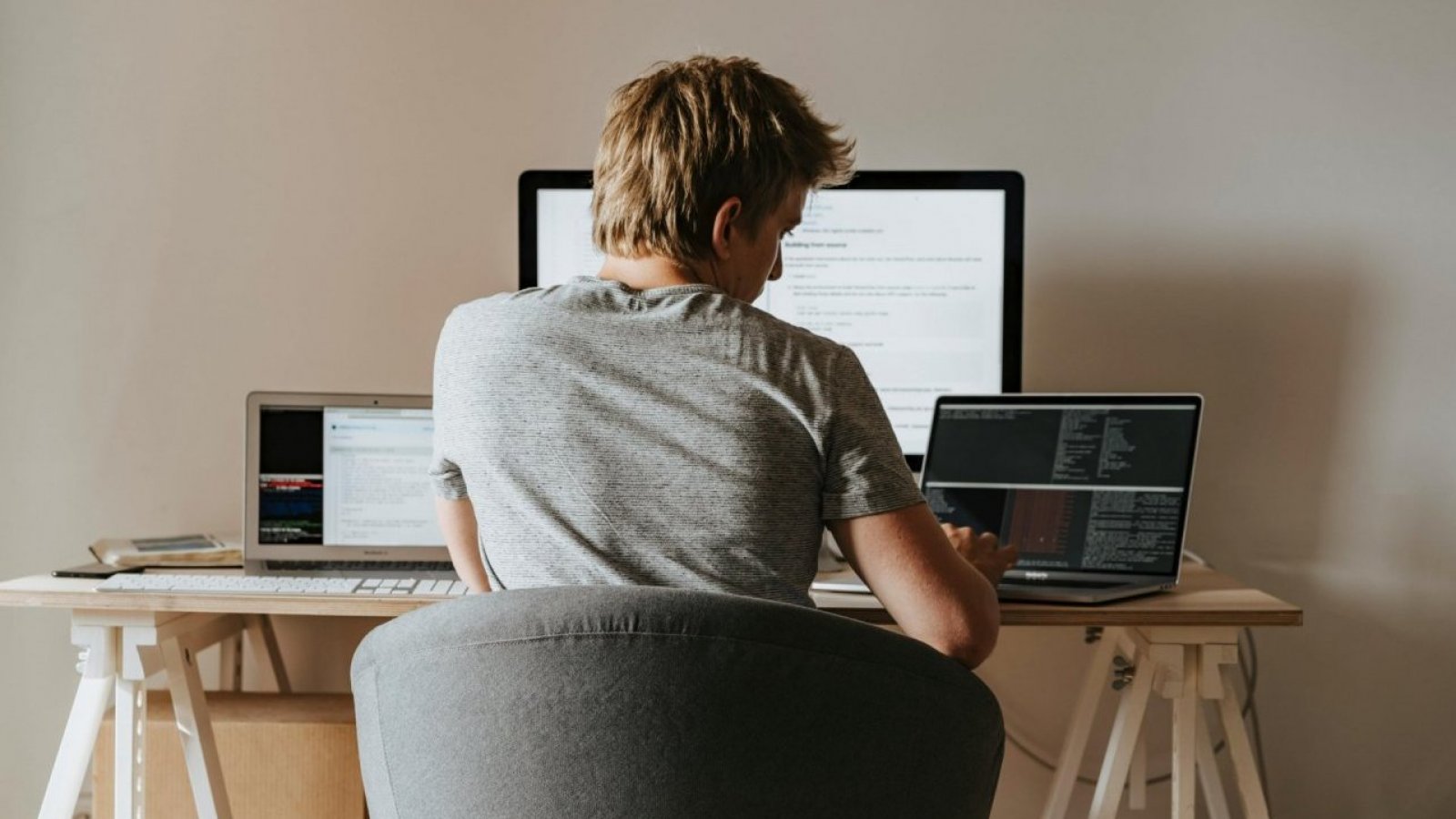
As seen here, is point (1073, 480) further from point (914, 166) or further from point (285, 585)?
point (285, 585)

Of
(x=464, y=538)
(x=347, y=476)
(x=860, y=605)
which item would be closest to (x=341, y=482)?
(x=347, y=476)

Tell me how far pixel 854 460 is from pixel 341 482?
1071mm

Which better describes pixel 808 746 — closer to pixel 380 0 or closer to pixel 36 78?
pixel 380 0

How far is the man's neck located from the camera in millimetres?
1068

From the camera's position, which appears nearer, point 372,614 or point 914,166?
point 372,614

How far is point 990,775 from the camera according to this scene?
Answer: 95 centimetres

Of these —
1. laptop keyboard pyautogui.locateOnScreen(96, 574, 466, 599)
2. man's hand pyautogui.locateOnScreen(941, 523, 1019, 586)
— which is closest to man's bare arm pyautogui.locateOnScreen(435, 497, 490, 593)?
laptop keyboard pyautogui.locateOnScreen(96, 574, 466, 599)

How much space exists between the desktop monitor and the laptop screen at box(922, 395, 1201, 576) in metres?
0.10

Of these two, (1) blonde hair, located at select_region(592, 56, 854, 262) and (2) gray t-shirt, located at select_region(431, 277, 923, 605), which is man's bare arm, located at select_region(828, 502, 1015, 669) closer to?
(2) gray t-shirt, located at select_region(431, 277, 923, 605)

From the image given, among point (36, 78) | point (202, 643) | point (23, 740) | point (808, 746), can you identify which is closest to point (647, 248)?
point (808, 746)

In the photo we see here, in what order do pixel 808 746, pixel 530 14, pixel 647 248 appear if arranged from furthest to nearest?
pixel 530 14 → pixel 647 248 → pixel 808 746

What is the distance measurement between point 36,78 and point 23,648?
0.94m

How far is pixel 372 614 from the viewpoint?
1.50m

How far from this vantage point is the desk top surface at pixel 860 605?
4.77ft
